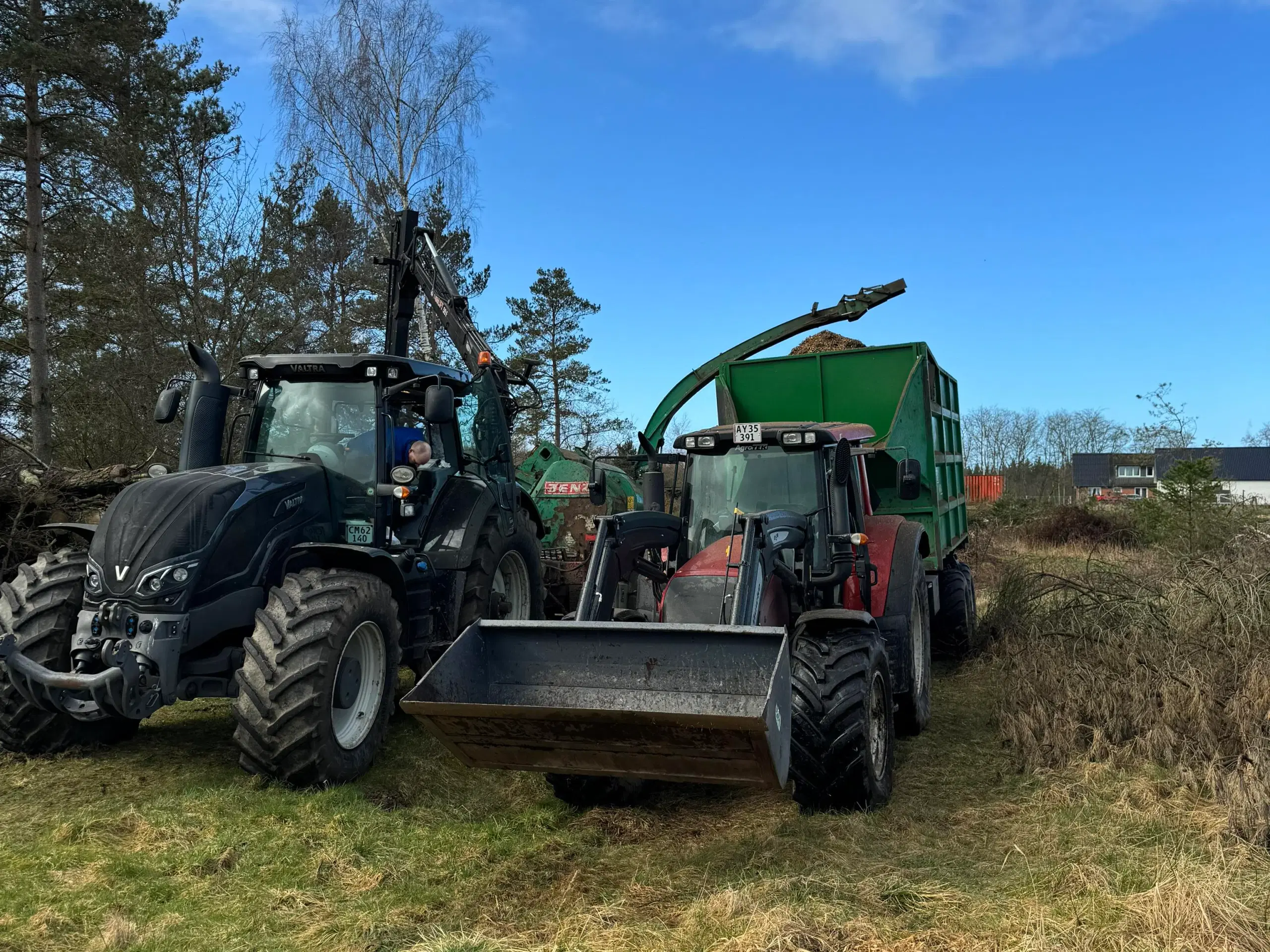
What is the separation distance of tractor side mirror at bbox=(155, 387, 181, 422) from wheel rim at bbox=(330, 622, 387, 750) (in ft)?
6.45

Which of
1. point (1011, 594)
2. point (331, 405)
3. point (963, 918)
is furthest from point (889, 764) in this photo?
point (1011, 594)

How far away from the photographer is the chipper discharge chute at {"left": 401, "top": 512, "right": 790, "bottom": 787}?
12.1 ft

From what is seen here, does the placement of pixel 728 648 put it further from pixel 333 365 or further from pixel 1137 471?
pixel 1137 471

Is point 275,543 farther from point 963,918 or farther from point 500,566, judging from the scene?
point 963,918

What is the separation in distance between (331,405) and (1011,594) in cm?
661

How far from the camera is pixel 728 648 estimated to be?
424cm

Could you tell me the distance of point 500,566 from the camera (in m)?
7.25

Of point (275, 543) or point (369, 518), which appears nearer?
point (275, 543)

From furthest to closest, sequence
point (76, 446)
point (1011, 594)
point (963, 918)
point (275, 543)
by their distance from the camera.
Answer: point (76, 446)
point (1011, 594)
point (275, 543)
point (963, 918)

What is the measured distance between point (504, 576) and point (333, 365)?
210 cm

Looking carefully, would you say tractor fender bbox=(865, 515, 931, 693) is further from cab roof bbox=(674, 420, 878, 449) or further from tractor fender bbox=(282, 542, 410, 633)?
tractor fender bbox=(282, 542, 410, 633)

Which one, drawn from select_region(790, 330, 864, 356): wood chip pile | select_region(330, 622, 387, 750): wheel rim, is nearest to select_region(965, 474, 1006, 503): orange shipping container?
select_region(790, 330, 864, 356): wood chip pile

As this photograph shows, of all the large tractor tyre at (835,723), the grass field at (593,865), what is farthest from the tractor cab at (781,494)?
the grass field at (593,865)

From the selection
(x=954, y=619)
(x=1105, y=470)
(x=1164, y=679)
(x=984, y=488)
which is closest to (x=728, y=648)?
(x=1164, y=679)
